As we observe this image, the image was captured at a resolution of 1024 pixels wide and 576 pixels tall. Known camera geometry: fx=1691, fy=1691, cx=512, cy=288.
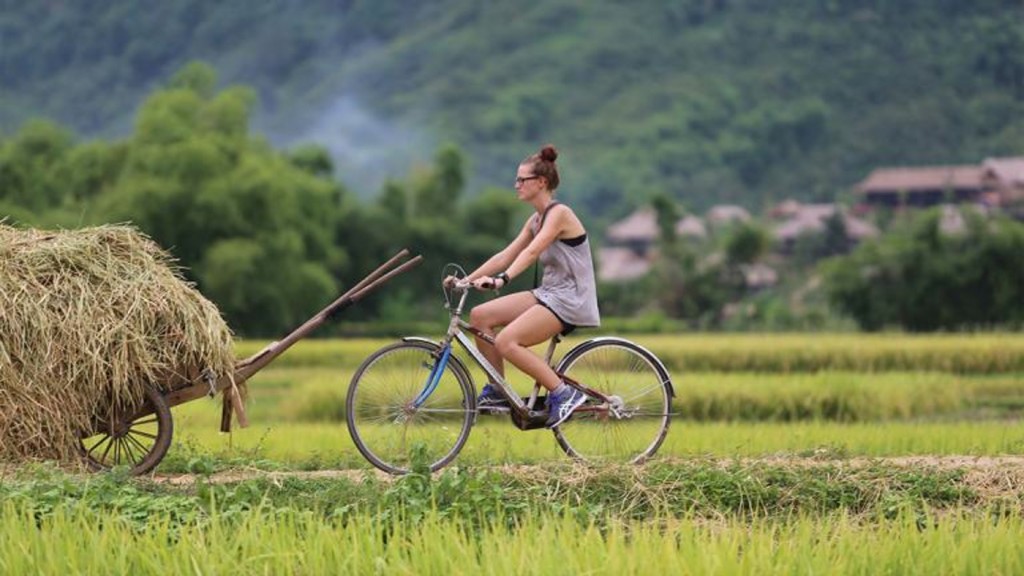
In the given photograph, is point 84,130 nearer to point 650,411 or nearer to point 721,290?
point 721,290

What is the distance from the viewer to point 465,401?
8664 mm

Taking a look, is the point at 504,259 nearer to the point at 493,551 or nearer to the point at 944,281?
the point at 493,551

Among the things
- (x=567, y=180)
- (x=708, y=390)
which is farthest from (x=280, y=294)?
(x=567, y=180)

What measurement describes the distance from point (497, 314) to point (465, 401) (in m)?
0.48

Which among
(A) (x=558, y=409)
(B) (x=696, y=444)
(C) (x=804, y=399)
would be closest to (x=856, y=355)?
(C) (x=804, y=399)

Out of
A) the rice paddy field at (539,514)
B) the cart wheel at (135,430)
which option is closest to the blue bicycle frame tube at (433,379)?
the rice paddy field at (539,514)

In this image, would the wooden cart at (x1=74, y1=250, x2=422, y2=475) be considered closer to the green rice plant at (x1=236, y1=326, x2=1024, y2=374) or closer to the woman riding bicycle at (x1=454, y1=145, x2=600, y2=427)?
the woman riding bicycle at (x1=454, y1=145, x2=600, y2=427)

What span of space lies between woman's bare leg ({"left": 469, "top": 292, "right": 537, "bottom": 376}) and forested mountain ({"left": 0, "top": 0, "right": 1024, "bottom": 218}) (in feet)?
269

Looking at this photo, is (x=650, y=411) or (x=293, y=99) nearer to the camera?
(x=650, y=411)

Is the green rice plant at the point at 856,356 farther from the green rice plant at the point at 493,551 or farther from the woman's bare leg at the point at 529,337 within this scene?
the green rice plant at the point at 493,551

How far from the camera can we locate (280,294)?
4662cm

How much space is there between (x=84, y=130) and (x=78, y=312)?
115983mm

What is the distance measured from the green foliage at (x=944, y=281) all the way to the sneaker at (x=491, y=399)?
35475 millimetres

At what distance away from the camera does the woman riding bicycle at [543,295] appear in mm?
8602
